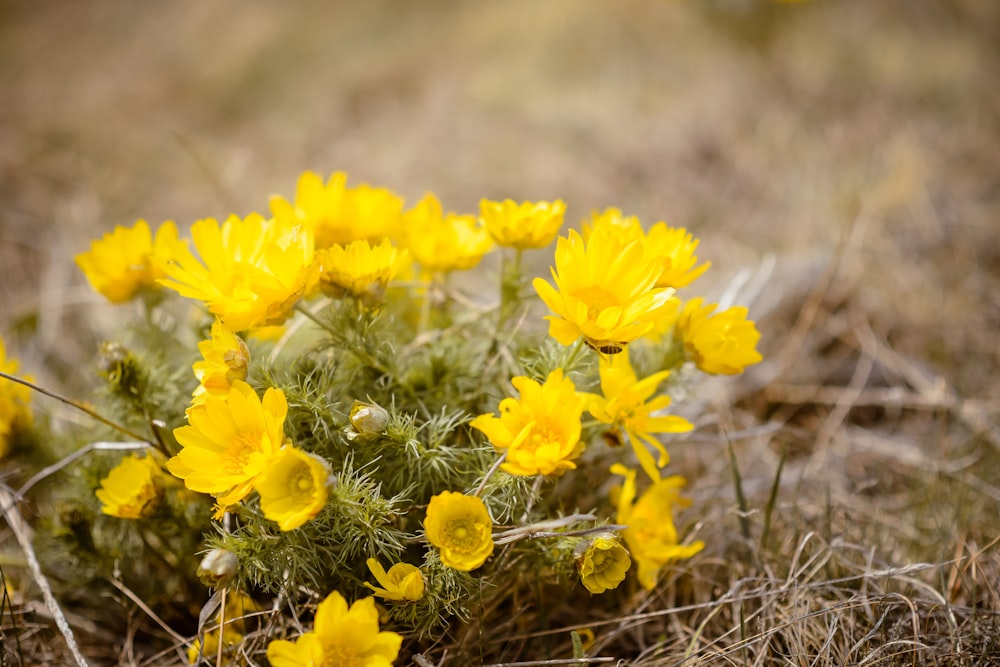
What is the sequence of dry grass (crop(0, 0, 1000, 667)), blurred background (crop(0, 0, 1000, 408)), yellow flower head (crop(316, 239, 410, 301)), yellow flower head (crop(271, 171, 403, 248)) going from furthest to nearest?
blurred background (crop(0, 0, 1000, 408)), dry grass (crop(0, 0, 1000, 667)), yellow flower head (crop(271, 171, 403, 248)), yellow flower head (crop(316, 239, 410, 301))

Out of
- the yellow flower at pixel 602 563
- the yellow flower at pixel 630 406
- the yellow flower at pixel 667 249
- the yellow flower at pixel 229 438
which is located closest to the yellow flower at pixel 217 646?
the yellow flower at pixel 229 438

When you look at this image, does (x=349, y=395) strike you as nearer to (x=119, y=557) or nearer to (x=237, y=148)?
(x=119, y=557)

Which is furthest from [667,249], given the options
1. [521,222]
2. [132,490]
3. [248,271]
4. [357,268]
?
[132,490]

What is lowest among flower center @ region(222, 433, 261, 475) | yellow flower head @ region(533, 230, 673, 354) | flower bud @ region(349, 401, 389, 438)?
flower center @ region(222, 433, 261, 475)

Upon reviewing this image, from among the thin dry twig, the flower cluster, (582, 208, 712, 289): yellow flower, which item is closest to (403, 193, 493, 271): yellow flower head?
the flower cluster

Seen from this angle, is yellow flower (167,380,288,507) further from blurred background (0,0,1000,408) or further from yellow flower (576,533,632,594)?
blurred background (0,0,1000,408)
